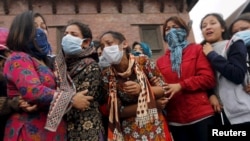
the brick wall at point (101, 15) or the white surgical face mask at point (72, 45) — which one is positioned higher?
the brick wall at point (101, 15)

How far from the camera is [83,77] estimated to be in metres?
2.42

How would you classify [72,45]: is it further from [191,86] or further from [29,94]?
[191,86]

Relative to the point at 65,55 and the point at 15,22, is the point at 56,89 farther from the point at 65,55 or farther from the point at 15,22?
the point at 15,22

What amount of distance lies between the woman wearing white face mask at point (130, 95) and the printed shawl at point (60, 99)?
0.39 metres

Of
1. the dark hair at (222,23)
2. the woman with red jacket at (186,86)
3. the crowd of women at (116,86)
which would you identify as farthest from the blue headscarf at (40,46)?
the dark hair at (222,23)

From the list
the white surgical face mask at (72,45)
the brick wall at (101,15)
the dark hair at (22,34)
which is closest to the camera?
the dark hair at (22,34)

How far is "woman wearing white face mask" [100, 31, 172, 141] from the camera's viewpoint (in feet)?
8.05

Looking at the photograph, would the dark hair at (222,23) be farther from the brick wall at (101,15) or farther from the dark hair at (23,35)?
the brick wall at (101,15)

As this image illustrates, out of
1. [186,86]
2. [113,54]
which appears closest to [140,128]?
[186,86]

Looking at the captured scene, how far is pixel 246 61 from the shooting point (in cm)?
277

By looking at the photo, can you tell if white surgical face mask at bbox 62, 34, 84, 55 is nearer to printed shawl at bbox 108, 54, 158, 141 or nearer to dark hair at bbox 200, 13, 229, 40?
printed shawl at bbox 108, 54, 158, 141

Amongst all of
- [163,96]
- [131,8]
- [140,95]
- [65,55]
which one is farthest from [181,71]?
[131,8]

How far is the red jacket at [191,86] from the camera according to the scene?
266cm

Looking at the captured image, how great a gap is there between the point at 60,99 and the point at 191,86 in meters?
1.21
